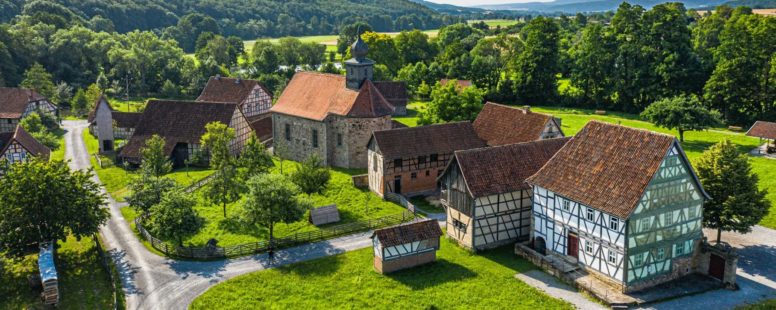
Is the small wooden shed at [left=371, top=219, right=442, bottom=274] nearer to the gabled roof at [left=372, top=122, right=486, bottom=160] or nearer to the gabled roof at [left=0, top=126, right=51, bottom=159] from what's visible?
the gabled roof at [left=372, top=122, right=486, bottom=160]

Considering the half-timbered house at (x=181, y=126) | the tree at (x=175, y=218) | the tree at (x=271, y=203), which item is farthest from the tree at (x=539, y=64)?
the tree at (x=175, y=218)

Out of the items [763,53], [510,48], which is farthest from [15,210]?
[510,48]

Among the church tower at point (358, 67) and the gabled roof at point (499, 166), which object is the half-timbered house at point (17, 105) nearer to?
the church tower at point (358, 67)

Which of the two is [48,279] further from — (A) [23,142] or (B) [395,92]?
(B) [395,92]

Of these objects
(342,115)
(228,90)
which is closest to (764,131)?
(342,115)

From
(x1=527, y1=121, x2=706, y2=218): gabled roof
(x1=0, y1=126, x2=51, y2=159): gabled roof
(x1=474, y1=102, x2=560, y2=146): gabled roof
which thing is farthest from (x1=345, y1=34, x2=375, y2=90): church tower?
(x1=0, y1=126, x2=51, y2=159): gabled roof

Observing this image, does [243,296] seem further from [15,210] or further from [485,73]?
[485,73]

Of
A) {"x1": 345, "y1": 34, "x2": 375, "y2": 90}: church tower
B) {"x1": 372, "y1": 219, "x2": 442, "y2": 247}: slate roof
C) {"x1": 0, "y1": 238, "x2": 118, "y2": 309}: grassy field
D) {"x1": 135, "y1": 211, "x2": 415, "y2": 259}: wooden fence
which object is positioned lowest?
{"x1": 0, "y1": 238, "x2": 118, "y2": 309}: grassy field
